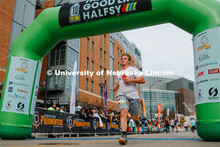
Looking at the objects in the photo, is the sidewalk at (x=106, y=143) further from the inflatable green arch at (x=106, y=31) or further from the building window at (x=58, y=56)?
the building window at (x=58, y=56)

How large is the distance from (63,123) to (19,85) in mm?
4379

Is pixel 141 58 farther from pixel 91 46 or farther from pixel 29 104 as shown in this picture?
pixel 29 104

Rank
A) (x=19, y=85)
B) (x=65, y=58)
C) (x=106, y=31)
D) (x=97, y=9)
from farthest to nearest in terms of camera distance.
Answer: (x=65, y=58) → (x=106, y=31) → (x=97, y=9) → (x=19, y=85)

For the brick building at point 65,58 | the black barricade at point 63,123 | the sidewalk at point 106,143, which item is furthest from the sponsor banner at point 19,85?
the brick building at point 65,58

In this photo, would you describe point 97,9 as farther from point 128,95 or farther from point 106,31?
point 128,95

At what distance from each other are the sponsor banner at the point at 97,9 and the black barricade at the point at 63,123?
4074mm

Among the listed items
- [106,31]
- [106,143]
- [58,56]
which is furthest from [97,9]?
[58,56]

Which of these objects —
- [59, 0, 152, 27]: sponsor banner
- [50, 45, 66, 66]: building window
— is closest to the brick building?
[50, 45, 66, 66]: building window

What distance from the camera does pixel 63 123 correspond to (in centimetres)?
1006

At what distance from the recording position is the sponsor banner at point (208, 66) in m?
5.07

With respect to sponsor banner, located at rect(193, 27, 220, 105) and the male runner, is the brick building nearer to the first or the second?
the male runner

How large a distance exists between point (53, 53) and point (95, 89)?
956 cm

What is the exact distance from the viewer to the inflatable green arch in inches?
204

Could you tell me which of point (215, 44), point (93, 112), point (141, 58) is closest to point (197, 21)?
point (215, 44)
